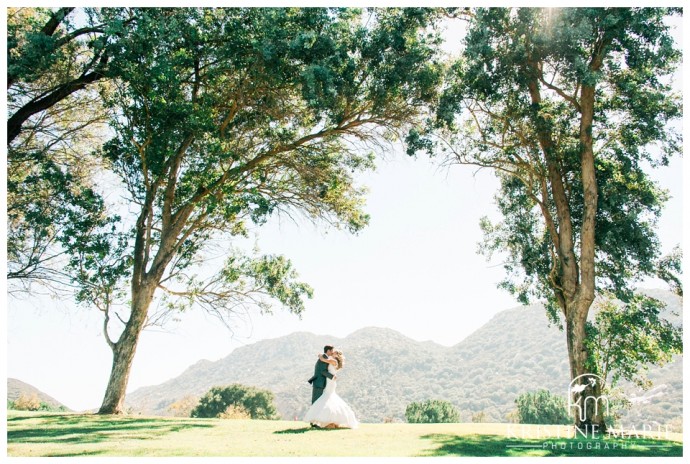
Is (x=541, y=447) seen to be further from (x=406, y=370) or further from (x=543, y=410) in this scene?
(x=406, y=370)

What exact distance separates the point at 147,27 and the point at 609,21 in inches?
483

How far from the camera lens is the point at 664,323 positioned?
15.0m

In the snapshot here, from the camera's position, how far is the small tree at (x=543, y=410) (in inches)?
2295

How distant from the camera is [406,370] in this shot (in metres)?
120

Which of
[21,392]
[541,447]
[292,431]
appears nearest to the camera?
[541,447]


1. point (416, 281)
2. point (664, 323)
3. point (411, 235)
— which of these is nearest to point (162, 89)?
point (664, 323)

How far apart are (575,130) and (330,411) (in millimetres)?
11853

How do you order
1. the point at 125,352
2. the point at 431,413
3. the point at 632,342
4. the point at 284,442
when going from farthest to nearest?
the point at 431,413, the point at 125,352, the point at 632,342, the point at 284,442

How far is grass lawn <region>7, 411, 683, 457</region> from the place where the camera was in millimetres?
8477

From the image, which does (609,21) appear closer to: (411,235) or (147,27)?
(147,27)

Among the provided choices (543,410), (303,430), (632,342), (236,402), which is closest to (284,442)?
(303,430)

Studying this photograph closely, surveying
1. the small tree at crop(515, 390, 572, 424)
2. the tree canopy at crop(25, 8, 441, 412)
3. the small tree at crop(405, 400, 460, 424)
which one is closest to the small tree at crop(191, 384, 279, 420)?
the small tree at crop(405, 400, 460, 424)

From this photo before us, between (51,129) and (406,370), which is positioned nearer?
(51,129)
